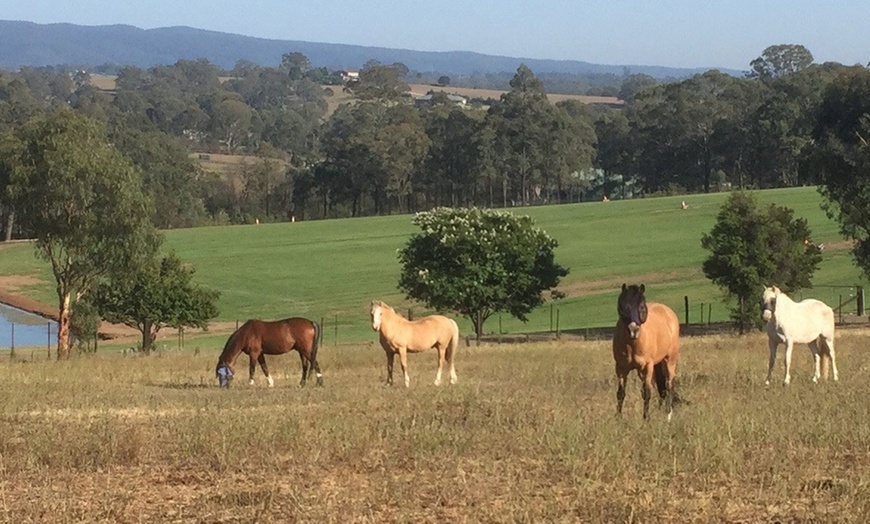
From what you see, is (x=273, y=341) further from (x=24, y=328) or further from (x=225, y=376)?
(x=24, y=328)

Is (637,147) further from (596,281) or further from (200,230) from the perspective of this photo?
(596,281)

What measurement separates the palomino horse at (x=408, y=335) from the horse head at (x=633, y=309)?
8.05m

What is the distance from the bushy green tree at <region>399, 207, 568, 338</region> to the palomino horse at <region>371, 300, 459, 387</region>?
25.2 meters

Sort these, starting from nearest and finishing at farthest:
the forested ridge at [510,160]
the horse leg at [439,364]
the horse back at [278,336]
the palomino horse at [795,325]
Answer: the palomino horse at [795,325] < the horse leg at [439,364] < the horse back at [278,336] < the forested ridge at [510,160]

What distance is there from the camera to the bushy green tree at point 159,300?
164 feet

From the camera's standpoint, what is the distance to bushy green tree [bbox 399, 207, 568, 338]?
164 feet

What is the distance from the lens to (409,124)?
441 feet

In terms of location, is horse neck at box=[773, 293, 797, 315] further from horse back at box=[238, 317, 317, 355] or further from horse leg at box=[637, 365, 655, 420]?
horse back at box=[238, 317, 317, 355]

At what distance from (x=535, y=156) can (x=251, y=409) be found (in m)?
112

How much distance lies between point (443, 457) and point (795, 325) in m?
11.1

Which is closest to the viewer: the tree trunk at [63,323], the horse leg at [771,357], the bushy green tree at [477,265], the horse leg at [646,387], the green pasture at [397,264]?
the horse leg at [646,387]

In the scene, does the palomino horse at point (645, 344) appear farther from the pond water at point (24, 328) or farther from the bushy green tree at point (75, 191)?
the pond water at point (24, 328)

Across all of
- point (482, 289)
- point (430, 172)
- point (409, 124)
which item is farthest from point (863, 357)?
point (409, 124)

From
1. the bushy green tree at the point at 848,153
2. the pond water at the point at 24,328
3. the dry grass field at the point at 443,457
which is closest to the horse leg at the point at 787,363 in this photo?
the dry grass field at the point at 443,457
